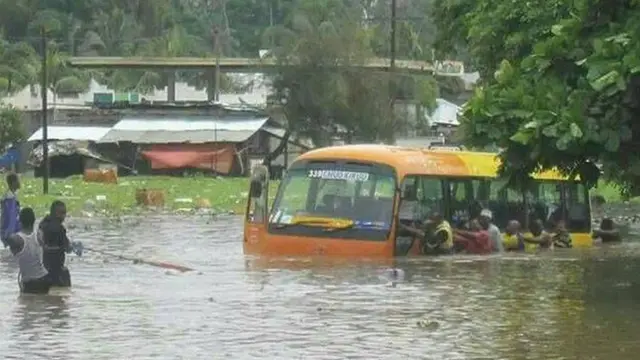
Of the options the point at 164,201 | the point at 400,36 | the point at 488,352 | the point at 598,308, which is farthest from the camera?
the point at 400,36

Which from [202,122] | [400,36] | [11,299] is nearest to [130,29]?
[400,36]

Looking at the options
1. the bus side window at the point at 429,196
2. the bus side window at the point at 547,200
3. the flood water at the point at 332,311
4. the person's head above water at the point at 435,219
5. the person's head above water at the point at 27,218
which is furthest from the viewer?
the bus side window at the point at 547,200

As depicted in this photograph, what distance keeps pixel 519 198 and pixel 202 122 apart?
41.0 metres

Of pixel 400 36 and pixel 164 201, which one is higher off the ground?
pixel 400 36

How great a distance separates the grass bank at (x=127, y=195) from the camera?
4103 cm

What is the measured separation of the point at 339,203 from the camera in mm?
22578

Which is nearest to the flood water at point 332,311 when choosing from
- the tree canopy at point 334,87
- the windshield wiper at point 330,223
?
the windshield wiper at point 330,223

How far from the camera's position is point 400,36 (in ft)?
272

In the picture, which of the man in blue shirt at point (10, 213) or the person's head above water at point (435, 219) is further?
the person's head above water at point (435, 219)

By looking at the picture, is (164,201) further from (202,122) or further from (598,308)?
(598,308)

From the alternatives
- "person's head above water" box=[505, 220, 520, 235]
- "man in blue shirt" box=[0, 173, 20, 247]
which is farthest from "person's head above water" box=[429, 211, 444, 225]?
Answer: "man in blue shirt" box=[0, 173, 20, 247]

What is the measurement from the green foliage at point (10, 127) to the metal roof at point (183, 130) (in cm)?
428

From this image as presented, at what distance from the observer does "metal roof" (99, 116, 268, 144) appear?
65.2 metres

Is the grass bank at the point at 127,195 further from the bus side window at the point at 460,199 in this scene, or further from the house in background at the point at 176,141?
the bus side window at the point at 460,199
